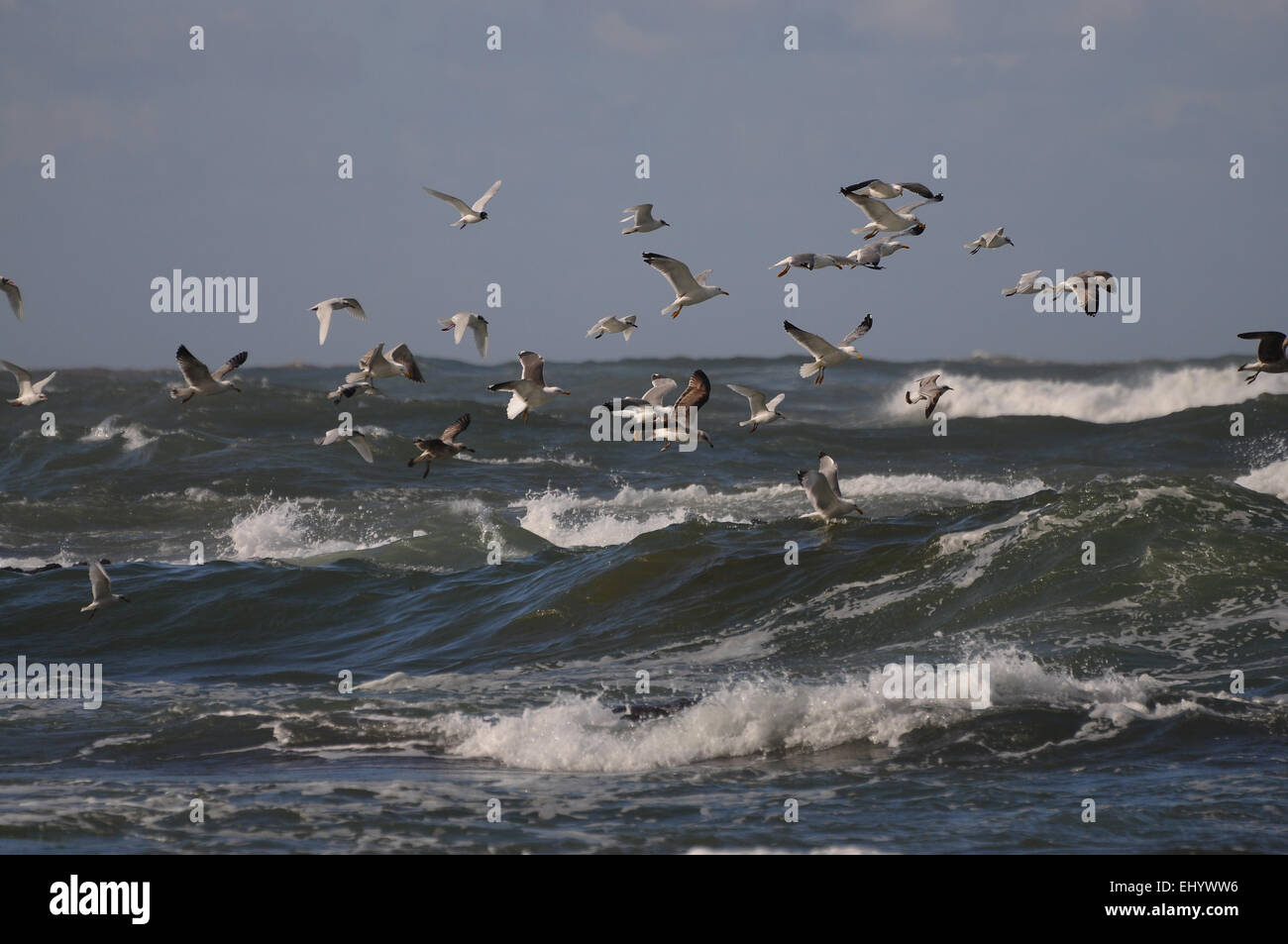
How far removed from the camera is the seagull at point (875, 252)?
1617 centimetres

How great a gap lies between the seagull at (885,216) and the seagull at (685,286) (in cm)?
173

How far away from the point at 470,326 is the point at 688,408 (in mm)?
3028

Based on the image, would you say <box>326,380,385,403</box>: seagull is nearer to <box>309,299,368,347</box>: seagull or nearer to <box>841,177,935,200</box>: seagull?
<box>309,299,368,347</box>: seagull

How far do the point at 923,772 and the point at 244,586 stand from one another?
34.4 feet

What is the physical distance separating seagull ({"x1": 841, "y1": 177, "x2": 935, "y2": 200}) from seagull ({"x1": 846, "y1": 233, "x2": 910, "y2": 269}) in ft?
2.00

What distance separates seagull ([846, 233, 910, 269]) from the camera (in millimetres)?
16172

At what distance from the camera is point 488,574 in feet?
61.7

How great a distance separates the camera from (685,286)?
16.3 metres

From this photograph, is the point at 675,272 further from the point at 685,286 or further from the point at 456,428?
the point at 456,428

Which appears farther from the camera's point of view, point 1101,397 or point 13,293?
point 1101,397

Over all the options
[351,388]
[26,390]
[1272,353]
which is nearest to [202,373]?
[351,388]

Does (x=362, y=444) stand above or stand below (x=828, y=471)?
above
